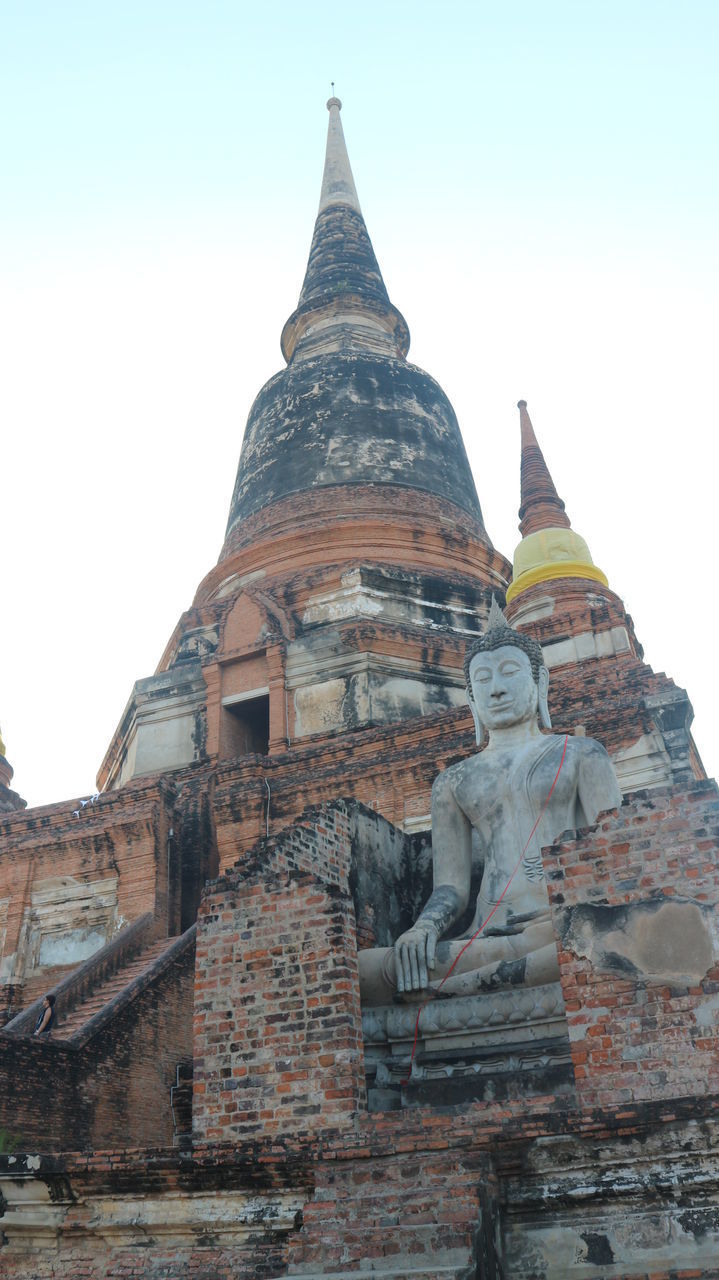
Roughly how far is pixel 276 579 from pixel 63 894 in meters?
6.26

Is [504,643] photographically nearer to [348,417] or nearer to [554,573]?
[554,573]

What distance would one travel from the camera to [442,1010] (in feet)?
19.3

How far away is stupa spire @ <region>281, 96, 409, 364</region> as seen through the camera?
869 inches

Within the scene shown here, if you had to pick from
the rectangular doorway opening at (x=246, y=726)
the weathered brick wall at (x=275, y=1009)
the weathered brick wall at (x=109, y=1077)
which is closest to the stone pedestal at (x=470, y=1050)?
the weathered brick wall at (x=275, y=1009)

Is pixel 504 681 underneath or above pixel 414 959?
above

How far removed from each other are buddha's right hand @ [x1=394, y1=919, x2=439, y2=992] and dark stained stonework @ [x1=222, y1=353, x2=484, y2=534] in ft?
42.5

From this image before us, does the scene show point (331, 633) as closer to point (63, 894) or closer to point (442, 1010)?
point (63, 894)

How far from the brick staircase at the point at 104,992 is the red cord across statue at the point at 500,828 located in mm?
4033

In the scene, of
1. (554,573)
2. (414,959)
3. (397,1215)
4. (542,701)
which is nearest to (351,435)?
(554,573)

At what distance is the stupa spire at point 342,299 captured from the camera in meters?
22.1

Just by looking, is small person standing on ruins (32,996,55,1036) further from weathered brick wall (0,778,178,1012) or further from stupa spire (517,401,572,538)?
stupa spire (517,401,572,538)

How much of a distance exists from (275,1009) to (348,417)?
15.1m

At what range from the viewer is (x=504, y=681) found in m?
7.37

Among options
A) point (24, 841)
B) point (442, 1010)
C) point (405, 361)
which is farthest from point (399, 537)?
point (442, 1010)
